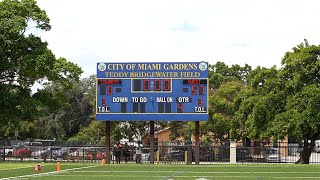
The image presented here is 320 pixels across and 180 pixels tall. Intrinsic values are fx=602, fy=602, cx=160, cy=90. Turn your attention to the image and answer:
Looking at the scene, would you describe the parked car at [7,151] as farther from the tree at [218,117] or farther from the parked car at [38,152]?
the tree at [218,117]

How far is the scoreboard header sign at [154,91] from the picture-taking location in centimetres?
4016

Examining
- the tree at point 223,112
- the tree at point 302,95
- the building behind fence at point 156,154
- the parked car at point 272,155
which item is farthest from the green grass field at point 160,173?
the tree at point 223,112

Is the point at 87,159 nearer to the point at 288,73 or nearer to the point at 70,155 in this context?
the point at 70,155

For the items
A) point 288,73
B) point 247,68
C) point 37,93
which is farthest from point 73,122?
point 288,73

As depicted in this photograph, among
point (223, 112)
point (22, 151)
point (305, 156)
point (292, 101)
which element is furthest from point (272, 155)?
point (22, 151)

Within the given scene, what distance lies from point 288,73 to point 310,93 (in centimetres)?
383

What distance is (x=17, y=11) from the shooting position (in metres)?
45.9

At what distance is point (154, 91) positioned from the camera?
4016cm

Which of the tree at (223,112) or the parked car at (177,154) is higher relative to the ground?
the tree at (223,112)

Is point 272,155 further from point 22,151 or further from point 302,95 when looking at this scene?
point 22,151

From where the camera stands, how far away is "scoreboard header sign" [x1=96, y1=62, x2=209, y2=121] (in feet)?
132

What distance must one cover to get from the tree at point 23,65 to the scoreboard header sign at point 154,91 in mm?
6638

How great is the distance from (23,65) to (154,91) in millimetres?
11980

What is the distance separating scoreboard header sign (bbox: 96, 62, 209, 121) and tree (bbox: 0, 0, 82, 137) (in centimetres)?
664
